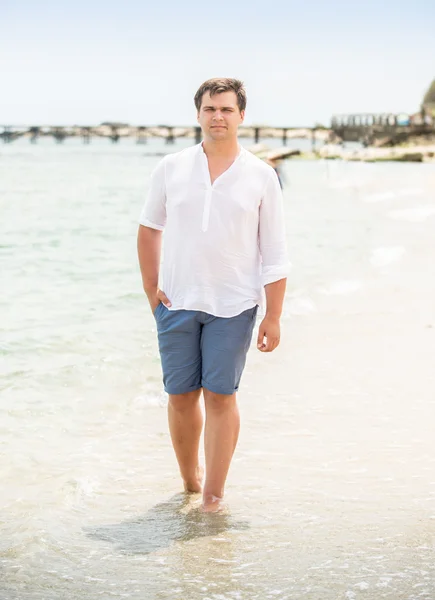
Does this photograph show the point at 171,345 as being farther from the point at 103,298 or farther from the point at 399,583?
the point at 103,298

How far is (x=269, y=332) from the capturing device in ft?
11.9

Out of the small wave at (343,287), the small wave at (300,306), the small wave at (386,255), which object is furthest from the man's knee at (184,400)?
the small wave at (386,255)

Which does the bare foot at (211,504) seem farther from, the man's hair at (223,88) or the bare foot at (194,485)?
the man's hair at (223,88)

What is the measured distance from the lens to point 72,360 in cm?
711

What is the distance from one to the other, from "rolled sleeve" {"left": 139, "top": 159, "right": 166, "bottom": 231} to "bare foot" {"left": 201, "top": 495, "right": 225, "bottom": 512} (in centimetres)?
115

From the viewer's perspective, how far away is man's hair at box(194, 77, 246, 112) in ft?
11.4

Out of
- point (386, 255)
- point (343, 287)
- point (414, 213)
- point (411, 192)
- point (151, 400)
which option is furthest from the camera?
point (411, 192)

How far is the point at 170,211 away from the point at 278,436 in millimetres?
1804

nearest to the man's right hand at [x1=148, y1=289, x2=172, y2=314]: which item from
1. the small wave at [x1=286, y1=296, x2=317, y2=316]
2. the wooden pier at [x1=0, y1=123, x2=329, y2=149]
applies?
the small wave at [x1=286, y1=296, x2=317, y2=316]

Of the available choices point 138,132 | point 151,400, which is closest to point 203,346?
point 151,400

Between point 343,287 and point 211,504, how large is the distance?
7.28 metres

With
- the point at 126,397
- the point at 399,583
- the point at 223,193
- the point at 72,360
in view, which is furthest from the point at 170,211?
the point at 72,360

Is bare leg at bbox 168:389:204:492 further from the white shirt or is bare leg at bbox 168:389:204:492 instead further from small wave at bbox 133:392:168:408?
small wave at bbox 133:392:168:408

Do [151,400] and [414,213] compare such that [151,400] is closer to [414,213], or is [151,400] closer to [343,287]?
[343,287]
